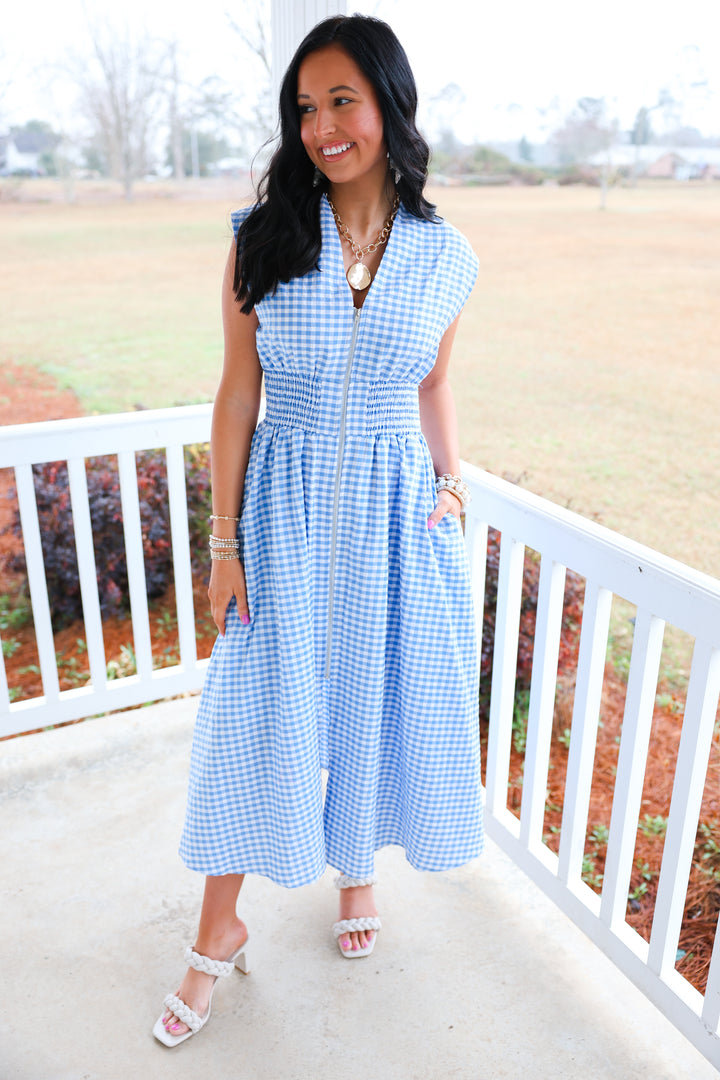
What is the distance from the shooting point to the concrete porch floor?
1.48 metres

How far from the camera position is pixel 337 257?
4.42ft

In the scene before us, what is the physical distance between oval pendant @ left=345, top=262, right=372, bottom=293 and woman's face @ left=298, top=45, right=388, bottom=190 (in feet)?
0.44

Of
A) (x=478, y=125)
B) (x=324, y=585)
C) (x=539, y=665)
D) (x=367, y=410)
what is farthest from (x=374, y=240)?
(x=478, y=125)

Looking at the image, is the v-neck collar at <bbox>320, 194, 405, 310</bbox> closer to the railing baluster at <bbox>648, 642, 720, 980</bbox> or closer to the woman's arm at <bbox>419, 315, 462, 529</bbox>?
the woman's arm at <bbox>419, 315, 462, 529</bbox>

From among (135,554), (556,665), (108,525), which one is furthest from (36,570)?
(108,525)

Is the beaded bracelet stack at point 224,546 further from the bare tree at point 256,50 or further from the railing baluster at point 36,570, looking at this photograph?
the bare tree at point 256,50

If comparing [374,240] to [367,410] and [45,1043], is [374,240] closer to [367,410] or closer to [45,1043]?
[367,410]

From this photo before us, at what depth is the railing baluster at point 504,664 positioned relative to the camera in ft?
5.90

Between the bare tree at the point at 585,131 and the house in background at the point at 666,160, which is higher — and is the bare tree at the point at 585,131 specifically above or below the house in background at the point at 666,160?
above

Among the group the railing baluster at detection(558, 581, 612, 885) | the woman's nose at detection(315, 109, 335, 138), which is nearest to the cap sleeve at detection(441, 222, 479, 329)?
the woman's nose at detection(315, 109, 335, 138)

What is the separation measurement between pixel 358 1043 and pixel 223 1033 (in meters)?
0.24

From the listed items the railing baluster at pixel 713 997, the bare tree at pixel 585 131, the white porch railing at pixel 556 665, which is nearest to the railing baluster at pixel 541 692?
the white porch railing at pixel 556 665

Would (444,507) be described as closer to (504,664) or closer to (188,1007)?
(504,664)

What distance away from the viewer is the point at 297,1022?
1561 mm
